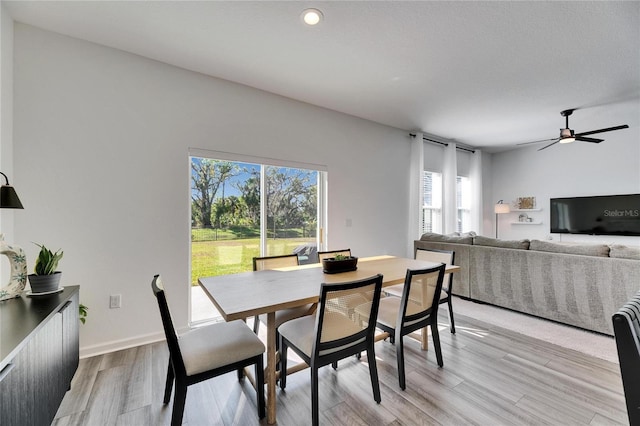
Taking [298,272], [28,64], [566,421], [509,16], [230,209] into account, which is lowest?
[566,421]

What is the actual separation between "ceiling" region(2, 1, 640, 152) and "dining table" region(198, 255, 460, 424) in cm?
203

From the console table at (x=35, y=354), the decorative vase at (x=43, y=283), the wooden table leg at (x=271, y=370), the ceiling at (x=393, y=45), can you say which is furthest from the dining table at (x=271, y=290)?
the ceiling at (x=393, y=45)

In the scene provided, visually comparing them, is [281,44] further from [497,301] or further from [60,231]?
[497,301]

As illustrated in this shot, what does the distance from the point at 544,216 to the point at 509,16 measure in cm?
565

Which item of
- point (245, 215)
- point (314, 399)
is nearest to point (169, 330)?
point (314, 399)

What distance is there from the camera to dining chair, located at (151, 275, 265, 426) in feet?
4.74

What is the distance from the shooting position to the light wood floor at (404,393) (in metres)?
1.71

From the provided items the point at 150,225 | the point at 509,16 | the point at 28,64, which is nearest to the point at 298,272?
the point at 150,225

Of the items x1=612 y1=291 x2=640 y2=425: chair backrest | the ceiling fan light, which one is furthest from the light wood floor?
the ceiling fan light

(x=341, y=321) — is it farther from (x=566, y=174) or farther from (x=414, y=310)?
(x=566, y=174)

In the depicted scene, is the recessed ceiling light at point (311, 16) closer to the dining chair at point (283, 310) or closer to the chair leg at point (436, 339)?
the dining chair at point (283, 310)

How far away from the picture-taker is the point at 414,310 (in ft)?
6.96

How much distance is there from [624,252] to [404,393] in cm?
272

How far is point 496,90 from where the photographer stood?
3.43 meters
